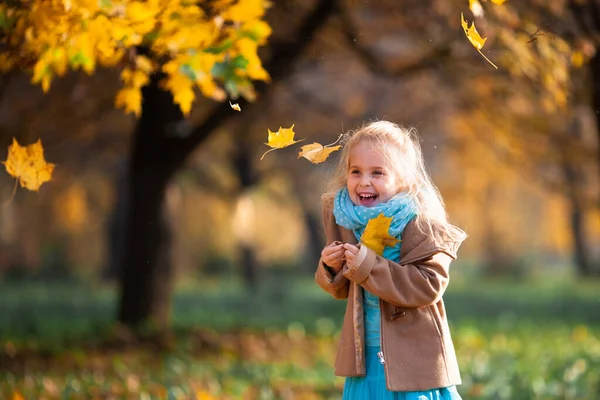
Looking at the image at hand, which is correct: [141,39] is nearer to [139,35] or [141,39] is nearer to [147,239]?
[139,35]

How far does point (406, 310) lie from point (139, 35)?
2.15 meters

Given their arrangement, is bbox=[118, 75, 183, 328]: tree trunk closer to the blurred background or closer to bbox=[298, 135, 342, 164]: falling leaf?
the blurred background

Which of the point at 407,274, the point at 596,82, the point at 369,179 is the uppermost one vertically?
the point at 369,179

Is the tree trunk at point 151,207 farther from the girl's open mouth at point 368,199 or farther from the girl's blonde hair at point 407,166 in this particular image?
the girl's open mouth at point 368,199

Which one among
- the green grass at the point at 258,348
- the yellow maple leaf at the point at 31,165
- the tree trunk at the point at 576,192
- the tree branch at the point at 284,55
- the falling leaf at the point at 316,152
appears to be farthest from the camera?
the tree trunk at the point at 576,192

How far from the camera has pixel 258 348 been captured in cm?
1023

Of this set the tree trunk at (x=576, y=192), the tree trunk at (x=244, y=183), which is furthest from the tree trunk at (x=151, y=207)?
the tree trunk at (x=244, y=183)

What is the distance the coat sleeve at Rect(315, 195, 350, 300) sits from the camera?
12.3ft

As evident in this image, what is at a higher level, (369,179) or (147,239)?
(369,179)

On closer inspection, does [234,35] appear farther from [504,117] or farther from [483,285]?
[483,285]

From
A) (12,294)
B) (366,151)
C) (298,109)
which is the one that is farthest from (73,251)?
(366,151)

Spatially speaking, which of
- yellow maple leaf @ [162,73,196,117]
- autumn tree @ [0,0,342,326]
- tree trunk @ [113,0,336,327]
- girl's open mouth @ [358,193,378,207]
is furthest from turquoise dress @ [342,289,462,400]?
tree trunk @ [113,0,336,327]

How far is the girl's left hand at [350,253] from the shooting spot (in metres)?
3.55

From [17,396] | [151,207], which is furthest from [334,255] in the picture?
[151,207]
